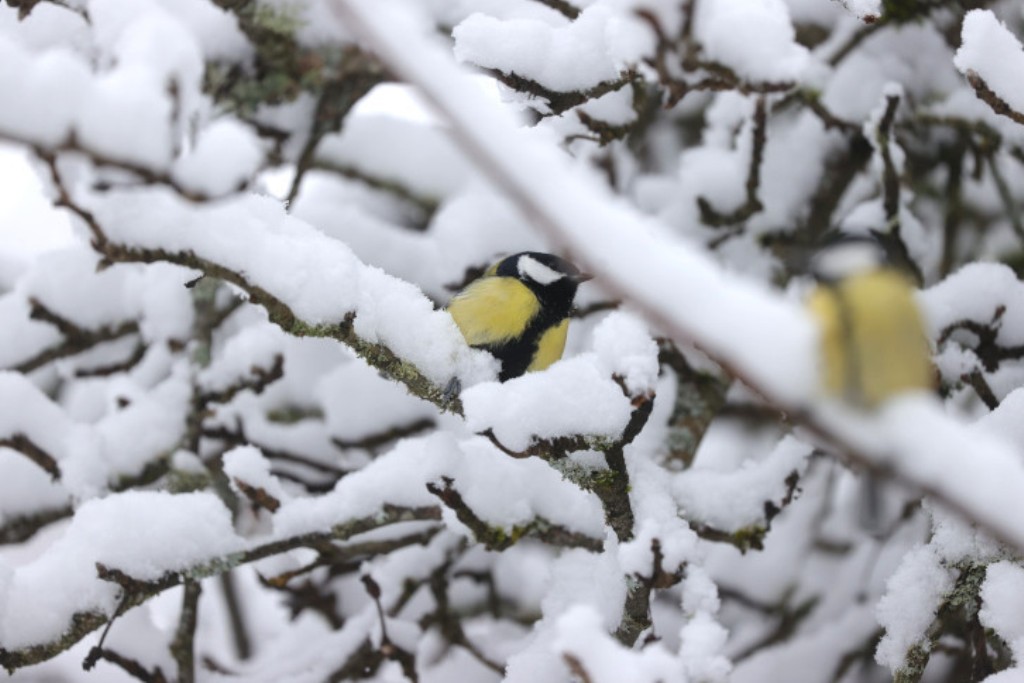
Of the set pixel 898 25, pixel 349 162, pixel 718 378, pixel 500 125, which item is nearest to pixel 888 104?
pixel 898 25

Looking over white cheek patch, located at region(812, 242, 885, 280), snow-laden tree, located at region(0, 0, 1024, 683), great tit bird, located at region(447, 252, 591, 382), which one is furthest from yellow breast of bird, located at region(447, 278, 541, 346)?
white cheek patch, located at region(812, 242, 885, 280)

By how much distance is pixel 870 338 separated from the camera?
62 centimetres

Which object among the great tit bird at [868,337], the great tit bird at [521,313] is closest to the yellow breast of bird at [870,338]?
the great tit bird at [868,337]

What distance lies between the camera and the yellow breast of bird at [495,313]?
233 centimetres

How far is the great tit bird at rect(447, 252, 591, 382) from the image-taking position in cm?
233

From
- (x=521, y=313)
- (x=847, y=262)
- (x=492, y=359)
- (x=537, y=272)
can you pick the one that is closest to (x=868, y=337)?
(x=847, y=262)

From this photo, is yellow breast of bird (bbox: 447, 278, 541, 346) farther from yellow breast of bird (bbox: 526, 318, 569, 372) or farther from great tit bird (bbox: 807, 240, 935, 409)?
great tit bird (bbox: 807, 240, 935, 409)

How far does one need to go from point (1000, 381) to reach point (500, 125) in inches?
65.4

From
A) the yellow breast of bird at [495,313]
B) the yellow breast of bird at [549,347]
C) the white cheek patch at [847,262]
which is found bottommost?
the yellow breast of bird at [549,347]

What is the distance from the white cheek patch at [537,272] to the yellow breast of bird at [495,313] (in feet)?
0.24

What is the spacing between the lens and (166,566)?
1679mm

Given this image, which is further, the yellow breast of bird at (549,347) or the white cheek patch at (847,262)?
the yellow breast of bird at (549,347)

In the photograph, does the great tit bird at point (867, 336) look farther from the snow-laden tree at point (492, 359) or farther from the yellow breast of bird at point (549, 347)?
the yellow breast of bird at point (549, 347)

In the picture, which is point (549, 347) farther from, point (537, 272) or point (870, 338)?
point (870, 338)
